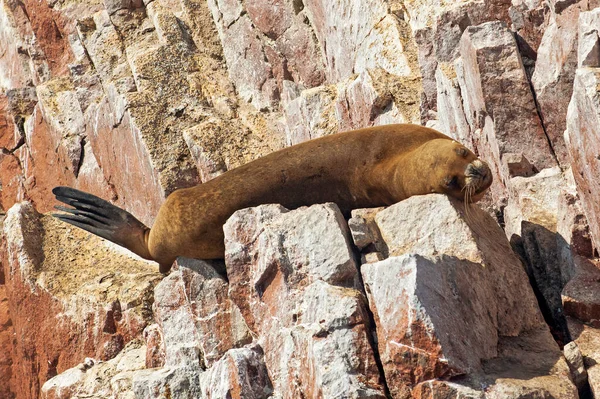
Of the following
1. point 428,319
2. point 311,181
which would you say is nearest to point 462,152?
point 311,181

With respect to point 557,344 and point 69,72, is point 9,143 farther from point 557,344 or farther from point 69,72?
point 557,344

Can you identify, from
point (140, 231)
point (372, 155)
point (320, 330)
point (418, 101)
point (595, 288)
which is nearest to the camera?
point (320, 330)

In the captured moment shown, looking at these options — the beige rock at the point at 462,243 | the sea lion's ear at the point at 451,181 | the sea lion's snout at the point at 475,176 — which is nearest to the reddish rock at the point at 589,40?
the sea lion's snout at the point at 475,176

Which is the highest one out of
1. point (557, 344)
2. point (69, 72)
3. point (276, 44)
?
point (69, 72)

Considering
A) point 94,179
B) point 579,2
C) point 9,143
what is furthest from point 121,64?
point 579,2

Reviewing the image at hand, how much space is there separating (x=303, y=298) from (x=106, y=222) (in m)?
4.09

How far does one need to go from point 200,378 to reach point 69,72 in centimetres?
1042

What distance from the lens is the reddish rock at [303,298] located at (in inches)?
276

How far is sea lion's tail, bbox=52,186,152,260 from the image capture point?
35.8 feet

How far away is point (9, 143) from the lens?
17953mm

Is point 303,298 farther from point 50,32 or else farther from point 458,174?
point 50,32

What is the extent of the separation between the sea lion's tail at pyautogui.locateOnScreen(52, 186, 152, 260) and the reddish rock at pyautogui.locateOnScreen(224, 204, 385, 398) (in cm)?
236

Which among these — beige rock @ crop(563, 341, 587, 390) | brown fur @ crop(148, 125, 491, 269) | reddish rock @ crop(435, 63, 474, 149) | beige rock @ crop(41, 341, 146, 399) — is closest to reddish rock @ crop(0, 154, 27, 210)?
beige rock @ crop(41, 341, 146, 399)

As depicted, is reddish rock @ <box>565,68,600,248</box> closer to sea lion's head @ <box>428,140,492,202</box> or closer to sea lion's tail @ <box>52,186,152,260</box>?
sea lion's head @ <box>428,140,492,202</box>
